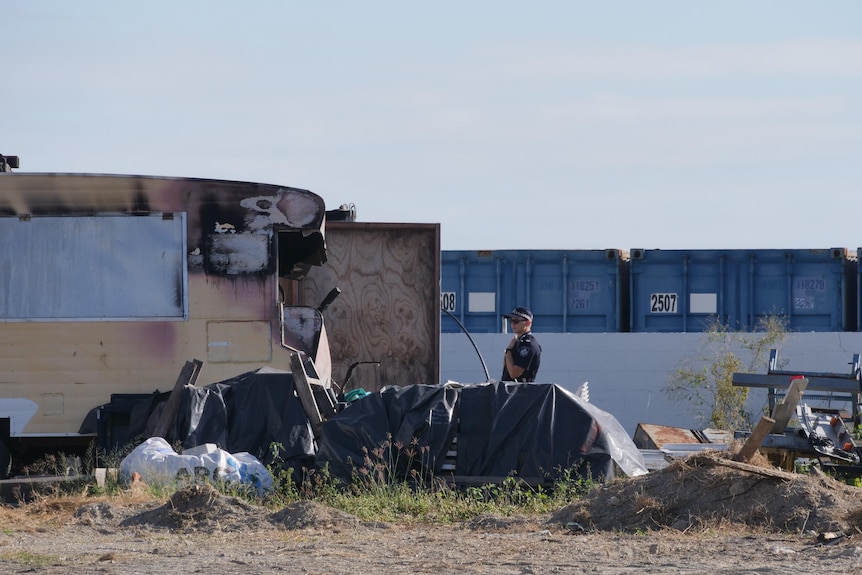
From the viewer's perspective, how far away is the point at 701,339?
18.0 metres

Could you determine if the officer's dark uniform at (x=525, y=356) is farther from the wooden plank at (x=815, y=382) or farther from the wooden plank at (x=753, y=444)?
the wooden plank at (x=753, y=444)

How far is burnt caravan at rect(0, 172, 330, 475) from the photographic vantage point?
33.8 feet

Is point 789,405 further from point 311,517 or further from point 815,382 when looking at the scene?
point 311,517

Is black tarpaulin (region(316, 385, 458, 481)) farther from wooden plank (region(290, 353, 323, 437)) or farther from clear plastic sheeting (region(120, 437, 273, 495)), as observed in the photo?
clear plastic sheeting (region(120, 437, 273, 495))

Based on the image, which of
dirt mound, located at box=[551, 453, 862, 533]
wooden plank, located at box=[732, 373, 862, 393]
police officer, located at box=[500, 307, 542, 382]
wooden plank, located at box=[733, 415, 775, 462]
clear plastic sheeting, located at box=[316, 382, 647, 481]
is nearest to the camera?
dirt mound, located at box=[551, 453, 862, 533]

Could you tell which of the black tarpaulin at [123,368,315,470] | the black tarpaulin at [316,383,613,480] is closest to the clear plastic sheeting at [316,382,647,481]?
the black tarpaulin at [316,383,613,480]

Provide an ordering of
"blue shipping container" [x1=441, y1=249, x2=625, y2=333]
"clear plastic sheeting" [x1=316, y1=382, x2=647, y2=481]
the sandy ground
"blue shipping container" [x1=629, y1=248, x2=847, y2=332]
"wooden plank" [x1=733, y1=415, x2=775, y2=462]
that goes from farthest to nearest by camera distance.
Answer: "blue shipping container" [x1=441, y1=249, x2=625, y2=333]
"blue shipping container" [x1=629, y1=248, x2=847, y2=332]
"clear plastic sheeting" [x1=316, y1=382, x2=647, y2=481]
"wooden plank" [x1=733, y1=415, x2=775, y2=462]
the sandy ground

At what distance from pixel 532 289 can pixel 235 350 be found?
10.5 meters

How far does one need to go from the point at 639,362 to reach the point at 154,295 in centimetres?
966

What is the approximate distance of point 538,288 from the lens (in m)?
20.4

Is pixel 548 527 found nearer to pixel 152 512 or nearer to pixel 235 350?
pixel 152 512

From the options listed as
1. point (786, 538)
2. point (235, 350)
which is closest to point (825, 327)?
point (235, 350)

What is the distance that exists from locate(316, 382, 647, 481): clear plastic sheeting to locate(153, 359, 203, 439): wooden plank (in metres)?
1.29

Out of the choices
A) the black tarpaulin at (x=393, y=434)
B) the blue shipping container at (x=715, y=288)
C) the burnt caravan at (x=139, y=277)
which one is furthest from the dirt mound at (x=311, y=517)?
the blue shipping container at (x=715, y=288)
